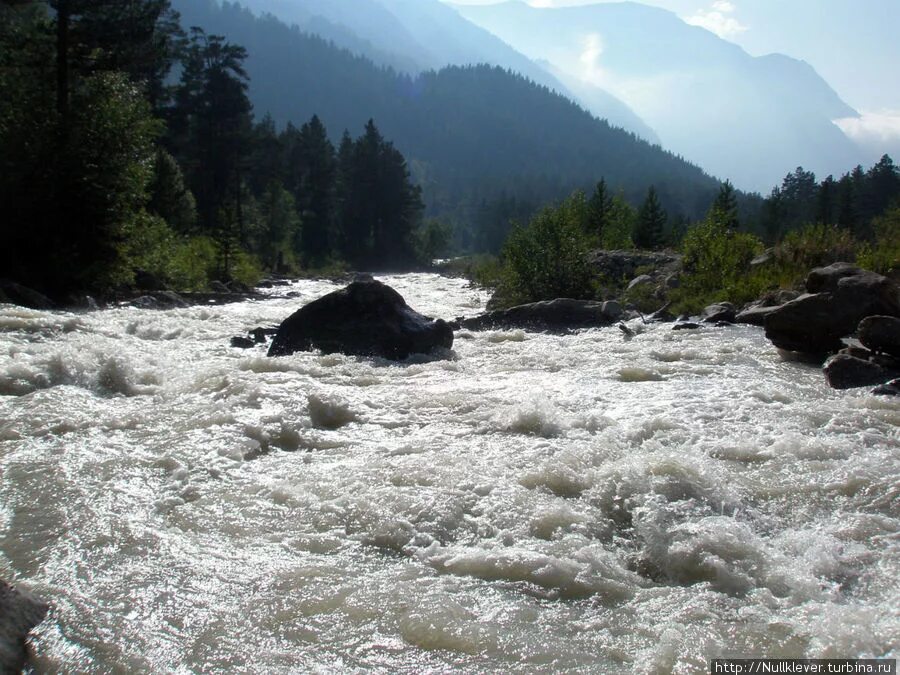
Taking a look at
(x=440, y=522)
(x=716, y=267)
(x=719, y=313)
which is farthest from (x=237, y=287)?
(x=440, y=522)

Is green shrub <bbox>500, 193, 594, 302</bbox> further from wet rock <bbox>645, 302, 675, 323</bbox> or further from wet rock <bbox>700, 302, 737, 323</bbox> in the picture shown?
wet rock <bbox>700, 302, 737, 323</bbox>

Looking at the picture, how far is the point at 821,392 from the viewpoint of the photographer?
7555mm

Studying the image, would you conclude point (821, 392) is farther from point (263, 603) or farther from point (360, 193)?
point (360, 193)

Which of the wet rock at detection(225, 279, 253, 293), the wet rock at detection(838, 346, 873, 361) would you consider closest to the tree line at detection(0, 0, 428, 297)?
Result: the wet rock at detection(225, 279, 253, 293)

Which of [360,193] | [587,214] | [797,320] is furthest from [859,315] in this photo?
[360,193]

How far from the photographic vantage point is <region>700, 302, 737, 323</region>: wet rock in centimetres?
1314

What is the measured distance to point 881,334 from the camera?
8.29 meters

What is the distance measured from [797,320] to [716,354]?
1.32 metres

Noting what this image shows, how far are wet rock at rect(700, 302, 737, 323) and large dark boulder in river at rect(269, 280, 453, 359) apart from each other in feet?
20.0

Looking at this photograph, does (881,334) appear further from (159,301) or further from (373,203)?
(373,203)

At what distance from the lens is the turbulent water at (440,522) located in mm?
3145

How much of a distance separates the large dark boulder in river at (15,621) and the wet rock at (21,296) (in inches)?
511

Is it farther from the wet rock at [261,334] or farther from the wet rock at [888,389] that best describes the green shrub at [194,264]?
the wet rock at [888,389]

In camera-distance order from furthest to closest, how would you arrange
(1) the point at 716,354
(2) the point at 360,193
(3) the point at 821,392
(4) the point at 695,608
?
(2) the point at 360,193
(1) the point at 716,354
(3) the point at 821,392
(4) the point at 695,608
